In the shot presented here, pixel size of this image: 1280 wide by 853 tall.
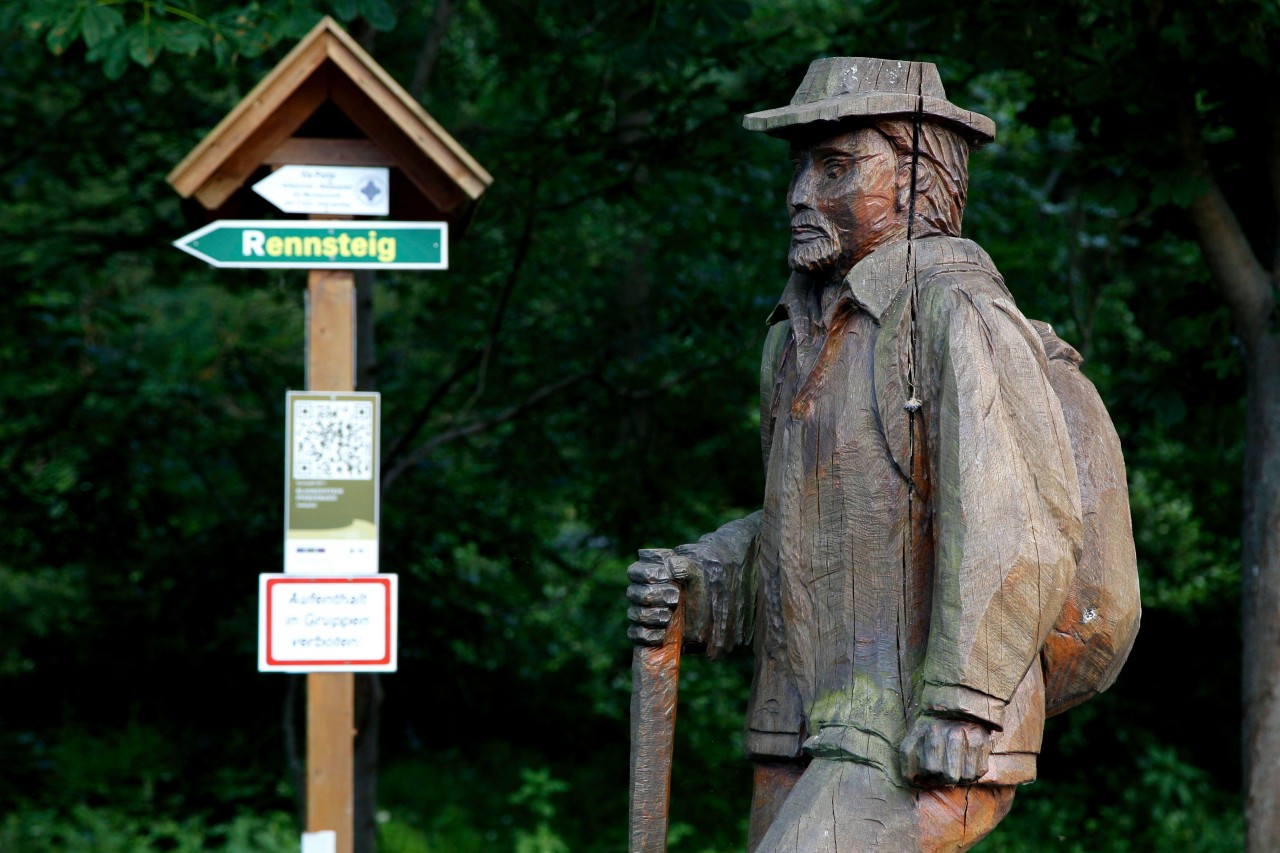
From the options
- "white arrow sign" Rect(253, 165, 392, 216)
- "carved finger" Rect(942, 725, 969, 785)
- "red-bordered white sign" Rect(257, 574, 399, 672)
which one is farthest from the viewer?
"white arrow sign" Rect(253, 165, 392, 216)

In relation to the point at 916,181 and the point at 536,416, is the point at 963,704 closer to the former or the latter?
the point at 916,181

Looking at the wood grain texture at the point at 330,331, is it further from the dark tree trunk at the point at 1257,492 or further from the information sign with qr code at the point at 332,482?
the dark tree trunk at the point at 1257,492

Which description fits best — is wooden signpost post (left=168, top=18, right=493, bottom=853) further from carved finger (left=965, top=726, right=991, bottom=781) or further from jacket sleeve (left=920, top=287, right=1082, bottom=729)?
carved finger (left=965, top=726, right=991, bottom=781)

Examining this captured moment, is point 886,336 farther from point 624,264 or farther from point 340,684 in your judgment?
point 624,264

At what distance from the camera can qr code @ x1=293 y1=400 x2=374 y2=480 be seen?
4.93 m

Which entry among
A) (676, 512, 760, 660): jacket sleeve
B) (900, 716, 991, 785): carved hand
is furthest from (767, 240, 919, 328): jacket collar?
(900, 716, 991, 785): carved hand

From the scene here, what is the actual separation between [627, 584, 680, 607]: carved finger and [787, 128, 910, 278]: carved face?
69cm

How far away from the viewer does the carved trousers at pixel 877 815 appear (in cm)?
272

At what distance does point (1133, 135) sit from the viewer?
18.8 ft

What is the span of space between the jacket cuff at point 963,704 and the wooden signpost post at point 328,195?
2.56 meters

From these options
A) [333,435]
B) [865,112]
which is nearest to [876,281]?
[865,112]

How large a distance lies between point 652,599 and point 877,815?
64 cm

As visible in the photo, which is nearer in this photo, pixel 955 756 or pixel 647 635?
pixel 955 756

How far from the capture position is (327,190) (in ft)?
16.7
